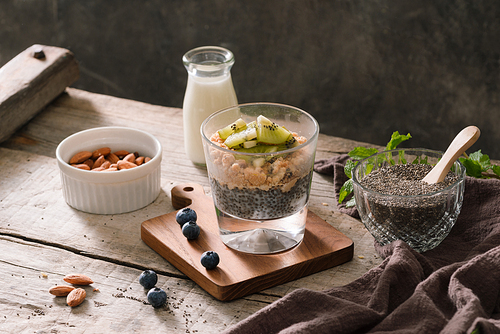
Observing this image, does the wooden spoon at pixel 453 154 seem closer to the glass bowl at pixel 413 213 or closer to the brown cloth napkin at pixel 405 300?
the glass bowl at pixel 413 213

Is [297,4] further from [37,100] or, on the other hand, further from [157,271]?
[157,271]

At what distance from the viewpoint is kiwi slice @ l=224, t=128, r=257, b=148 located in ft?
3.61

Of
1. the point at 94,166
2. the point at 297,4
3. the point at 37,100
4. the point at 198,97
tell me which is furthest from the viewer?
the point at 297,4

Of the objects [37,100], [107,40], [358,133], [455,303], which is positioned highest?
[455,303]

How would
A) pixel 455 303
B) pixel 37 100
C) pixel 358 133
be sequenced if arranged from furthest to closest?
pixel 358 133 → pixel 37 100 → pixel 455 303

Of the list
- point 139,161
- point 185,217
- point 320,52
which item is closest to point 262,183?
point 185,217

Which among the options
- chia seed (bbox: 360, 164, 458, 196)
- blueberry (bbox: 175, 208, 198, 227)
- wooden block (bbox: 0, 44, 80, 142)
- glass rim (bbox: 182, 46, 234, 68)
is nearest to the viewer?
chia seed (bbox: 360, 164, 458, 196)

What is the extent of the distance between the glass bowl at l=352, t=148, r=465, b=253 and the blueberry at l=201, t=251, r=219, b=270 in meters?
0.34

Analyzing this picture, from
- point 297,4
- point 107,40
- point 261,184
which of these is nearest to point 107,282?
point 261,184

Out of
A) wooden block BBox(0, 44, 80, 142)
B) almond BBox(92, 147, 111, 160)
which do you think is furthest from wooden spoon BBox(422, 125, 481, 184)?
wooden block BBox(0, 44, 80, 142)

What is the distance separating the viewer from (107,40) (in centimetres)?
324

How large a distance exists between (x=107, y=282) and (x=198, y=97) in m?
0.63

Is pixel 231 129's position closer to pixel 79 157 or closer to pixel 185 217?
pixel 185 217

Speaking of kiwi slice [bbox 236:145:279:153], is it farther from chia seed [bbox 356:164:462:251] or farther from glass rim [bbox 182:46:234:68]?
glass rim [bbox 182:46:234:68]
